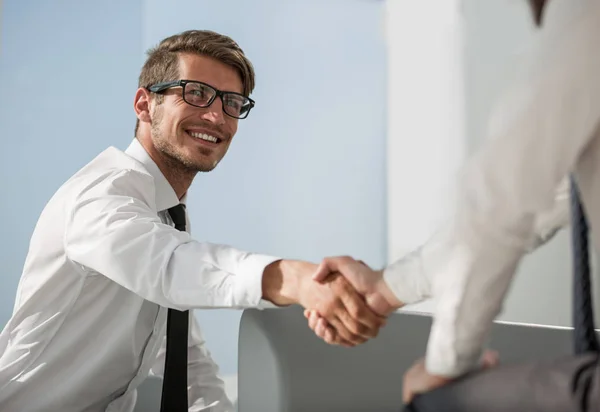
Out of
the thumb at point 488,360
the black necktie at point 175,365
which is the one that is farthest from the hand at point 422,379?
the black necktie at point 175,365

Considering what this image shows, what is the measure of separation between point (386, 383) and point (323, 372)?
0.43 feet

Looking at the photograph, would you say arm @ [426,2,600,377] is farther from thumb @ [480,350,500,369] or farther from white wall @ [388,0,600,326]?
white wall @ [388,0,600,326]

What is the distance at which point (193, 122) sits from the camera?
5.46ft

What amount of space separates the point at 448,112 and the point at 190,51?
0.86m

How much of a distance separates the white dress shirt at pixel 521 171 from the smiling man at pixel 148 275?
352 mm

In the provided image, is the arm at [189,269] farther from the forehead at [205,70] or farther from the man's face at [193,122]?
the forehead at [205,70]

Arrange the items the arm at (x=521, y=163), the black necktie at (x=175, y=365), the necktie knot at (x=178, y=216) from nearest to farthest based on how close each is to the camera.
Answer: the arm at (x=521, y=163) < the black necktie at (x=175, y=365) < the necktie knot at (x=178, y=216)

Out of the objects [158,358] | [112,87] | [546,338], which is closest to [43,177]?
[112,87]

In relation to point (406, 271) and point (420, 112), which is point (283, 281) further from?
point (420, 112)

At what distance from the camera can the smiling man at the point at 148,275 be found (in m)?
1.00

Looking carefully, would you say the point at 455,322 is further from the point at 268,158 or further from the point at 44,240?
the point at 268,158

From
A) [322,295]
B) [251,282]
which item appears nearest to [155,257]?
[251,282]

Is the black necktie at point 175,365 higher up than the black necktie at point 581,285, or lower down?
lower down

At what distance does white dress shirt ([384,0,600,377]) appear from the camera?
19.5 inches
